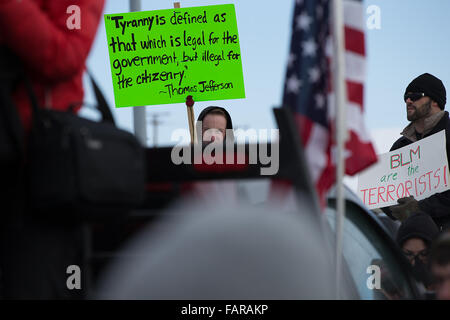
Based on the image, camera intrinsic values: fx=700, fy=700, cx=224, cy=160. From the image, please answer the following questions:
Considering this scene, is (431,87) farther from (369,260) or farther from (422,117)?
(369,260)

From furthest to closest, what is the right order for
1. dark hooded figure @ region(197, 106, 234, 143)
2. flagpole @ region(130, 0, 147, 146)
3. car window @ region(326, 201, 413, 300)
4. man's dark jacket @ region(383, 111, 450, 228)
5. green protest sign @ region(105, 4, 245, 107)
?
flagpole @ region(130, 0, 147, 146)
green protest sign @ region(105, 4, 245, 107)
man's dark jacket @ region(383, 111, 450, 228)
dark hooded figure @ region(197, 106, 234, 143)
car window @ region(326, 201, 413, 300)

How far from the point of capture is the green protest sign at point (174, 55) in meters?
4.93

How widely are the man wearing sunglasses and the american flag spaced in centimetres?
279

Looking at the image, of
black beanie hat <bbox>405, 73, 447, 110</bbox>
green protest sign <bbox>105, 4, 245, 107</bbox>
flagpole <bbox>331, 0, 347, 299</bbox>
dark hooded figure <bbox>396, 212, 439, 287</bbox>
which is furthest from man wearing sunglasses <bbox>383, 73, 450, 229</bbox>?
flagpole <bbox>331, 0, 347, 299</bbox>

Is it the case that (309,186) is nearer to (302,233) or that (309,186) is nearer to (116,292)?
(302,233)

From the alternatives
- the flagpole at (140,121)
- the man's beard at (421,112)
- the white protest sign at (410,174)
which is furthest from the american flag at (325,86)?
the man's beard at (421,112)

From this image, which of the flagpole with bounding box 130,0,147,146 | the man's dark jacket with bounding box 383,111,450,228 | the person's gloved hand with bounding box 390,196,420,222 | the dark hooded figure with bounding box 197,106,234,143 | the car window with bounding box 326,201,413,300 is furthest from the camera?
the flagpole with bounding box 130,0,147,146

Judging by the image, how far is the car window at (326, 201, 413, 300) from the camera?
105 inches

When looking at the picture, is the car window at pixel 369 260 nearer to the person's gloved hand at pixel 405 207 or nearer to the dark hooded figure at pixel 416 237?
the dark hooded figure at pixel 416 237

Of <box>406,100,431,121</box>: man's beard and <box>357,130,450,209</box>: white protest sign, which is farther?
<box>406,100,431,121</box>: man's beard

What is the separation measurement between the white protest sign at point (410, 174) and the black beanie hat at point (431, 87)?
0.47 m

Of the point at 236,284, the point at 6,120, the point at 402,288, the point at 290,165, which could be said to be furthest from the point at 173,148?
the point at 402,288

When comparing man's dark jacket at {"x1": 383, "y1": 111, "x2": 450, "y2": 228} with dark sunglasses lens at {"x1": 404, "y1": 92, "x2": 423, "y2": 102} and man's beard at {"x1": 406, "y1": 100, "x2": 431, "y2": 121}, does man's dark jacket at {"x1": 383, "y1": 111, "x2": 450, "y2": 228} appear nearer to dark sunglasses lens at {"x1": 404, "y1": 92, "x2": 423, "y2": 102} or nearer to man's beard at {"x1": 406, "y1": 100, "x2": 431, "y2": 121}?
man's beard at {"x1": 406, "y1": 100, "x2": 431, "y2": 121}

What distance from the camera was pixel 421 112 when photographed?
5125 millimetres
